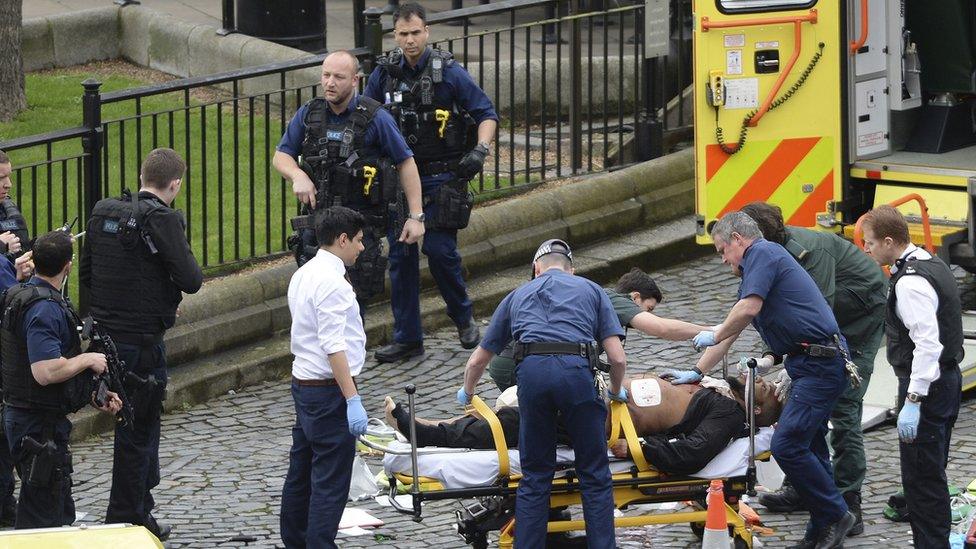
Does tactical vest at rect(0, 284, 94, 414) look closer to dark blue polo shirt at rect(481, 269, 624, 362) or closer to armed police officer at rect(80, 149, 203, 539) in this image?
armed police officer at rect(80, 149, 203, 539)

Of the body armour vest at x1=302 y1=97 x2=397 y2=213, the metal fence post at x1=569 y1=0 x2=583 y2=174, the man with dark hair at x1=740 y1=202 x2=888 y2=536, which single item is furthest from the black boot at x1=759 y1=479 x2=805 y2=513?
the metal fence post at x1=569 y1=0 x2=583 y2=174

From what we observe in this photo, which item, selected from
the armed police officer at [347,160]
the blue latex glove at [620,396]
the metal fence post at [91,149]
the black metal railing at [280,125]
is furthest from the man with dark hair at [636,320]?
the black metal railing at [280,125]

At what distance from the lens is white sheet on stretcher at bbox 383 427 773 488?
24.4ft

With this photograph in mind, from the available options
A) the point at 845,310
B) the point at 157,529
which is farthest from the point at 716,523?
the point at 157,529

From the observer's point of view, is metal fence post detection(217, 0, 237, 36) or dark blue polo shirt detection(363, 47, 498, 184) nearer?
dark blue polo shirt detection(363, 47, 498, 184)

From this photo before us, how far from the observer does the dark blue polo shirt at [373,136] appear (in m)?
9.55

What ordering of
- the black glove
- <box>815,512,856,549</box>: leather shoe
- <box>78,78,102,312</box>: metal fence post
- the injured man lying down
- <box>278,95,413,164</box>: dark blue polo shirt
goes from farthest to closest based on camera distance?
the black glove < <box>78,78,102,312</box>: metal fence post < <box>278,95,413,164</box>: dark blue polo shirt < <box>815,512,856,549</box>: leather shoe < the injured man lying down

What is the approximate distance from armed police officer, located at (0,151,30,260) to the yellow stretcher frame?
2.28m

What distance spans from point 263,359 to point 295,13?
16.5 ft

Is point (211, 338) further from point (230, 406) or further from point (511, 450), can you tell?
point (511, 450)

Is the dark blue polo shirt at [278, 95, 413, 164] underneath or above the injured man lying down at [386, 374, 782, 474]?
above

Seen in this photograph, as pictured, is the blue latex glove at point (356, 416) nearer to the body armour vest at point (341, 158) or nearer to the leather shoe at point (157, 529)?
the leather shoe at point (157, 529)

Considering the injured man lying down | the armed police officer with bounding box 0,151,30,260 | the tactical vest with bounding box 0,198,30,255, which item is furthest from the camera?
the tactical vest with bounding box 0,198,30,255

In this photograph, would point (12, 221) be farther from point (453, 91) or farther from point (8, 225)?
point (453, 91)
